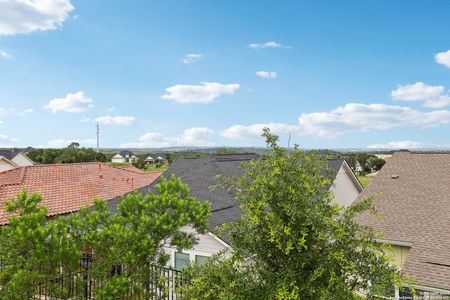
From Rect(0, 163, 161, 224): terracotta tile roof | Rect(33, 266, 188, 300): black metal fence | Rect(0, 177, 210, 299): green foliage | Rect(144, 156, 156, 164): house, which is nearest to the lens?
Rect(0, 177, 210, 299): green foliage

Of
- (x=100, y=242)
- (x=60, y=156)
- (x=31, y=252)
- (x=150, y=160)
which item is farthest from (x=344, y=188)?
(x=150, y=160)

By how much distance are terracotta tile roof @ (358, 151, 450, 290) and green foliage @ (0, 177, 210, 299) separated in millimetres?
6062

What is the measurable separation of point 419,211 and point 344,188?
33.7ft

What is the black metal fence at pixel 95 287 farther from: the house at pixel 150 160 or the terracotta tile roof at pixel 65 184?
the house at pixel 150 160

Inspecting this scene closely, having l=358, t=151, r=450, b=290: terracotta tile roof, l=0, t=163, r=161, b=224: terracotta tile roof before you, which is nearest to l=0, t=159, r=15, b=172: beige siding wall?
l=0, t=163, r=161, b=224: terracotta tile roof

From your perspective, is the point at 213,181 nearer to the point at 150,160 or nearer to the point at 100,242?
the point at 100,242

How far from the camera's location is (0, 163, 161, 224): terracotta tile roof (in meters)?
19.8

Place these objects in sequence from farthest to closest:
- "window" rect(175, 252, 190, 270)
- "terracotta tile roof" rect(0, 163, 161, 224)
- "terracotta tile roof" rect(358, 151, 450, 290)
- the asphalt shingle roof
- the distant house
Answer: the distant house, "terracotta tile roof" rect(0, 163, 161, 224), the asphalt shingle roof, "window" rect(175, 252, 190, 270), "terracotta tile roof" rect(358, 151, 450, 290)

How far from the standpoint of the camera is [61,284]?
8938mm

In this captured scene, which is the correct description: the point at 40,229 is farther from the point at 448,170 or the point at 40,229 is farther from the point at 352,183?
the point at 352,183

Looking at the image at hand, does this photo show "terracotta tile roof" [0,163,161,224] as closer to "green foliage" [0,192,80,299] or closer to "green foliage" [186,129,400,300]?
"green foliage" [0,192,80,299]

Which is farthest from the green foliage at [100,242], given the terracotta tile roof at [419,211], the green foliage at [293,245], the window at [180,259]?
the terracotta tile roof at [419,211]

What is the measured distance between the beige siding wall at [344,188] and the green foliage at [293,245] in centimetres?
1754

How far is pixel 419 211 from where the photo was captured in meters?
12.8
